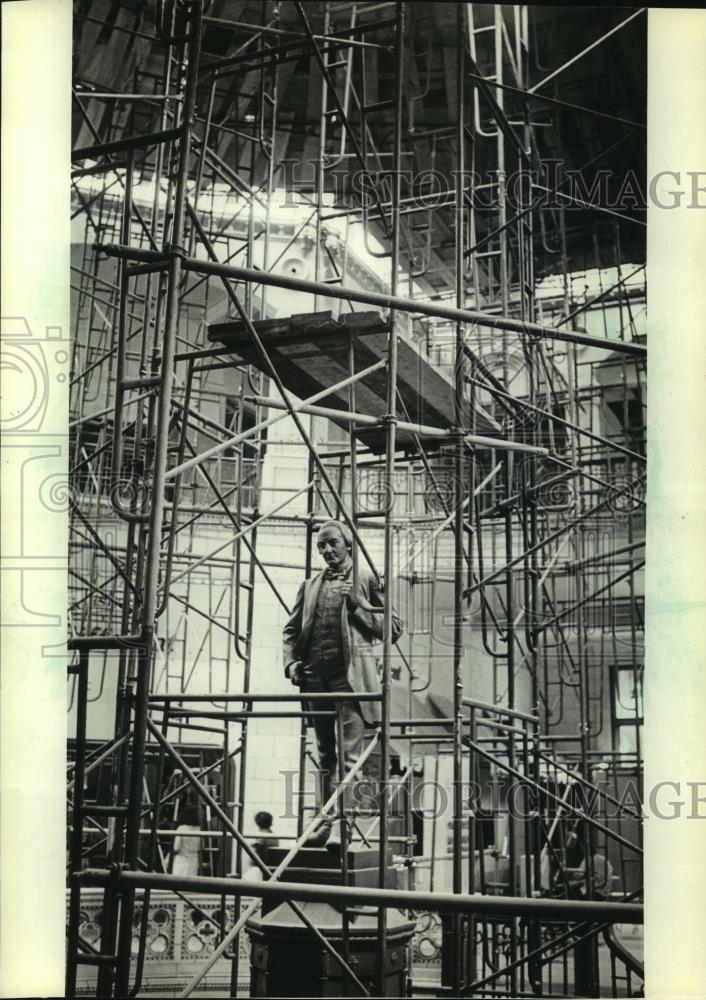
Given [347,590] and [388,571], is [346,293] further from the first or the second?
[347,590]

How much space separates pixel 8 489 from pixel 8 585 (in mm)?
488

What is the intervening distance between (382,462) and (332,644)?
1920 mm

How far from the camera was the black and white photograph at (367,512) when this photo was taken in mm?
5293

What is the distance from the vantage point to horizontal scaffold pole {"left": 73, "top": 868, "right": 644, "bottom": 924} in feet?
12.2

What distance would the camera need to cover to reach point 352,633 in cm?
777

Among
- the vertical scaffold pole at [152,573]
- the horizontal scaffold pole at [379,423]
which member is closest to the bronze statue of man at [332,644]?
the horizontal scaffold pole at [379,423]

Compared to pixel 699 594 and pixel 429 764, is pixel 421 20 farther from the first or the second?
pixel 429 764

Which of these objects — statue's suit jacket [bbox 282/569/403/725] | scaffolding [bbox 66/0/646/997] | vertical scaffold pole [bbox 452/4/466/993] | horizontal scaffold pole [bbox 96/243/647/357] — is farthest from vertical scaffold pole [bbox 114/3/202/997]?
statue's suit jacket [bbox 282/569/403/725]

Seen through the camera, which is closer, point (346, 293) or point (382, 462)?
point (346, 293)

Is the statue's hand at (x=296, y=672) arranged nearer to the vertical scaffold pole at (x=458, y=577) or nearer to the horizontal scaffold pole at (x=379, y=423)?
the vertical scaffold pole at (x=458, y=577)

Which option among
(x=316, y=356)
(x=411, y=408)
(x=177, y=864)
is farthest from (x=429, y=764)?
(x=316, y=356)

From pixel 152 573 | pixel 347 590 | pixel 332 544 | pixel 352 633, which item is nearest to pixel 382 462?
pixel 332 544

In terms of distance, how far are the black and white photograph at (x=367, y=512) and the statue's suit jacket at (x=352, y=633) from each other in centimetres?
3

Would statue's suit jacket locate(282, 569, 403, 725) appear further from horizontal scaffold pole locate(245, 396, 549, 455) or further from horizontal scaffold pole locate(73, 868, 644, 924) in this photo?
horizontal scaffold pole locate(73, 868, 644, 924)
